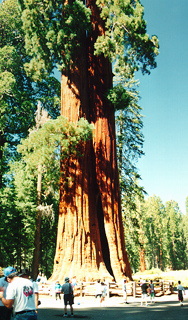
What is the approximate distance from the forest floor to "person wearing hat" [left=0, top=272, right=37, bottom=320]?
17.7 ft

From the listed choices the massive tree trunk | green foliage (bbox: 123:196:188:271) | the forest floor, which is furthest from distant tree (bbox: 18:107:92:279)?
green foliage (bbox: 123:196:188:271)

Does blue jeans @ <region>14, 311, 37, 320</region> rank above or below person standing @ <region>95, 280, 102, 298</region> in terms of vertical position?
above

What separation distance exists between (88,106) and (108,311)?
10181 millimetres

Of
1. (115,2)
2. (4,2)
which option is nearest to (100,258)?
(115,2)

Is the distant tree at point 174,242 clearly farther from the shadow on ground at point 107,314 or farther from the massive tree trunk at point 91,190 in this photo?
the shadow on ground at point 107,314

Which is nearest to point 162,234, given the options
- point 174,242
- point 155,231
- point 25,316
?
point 155,231

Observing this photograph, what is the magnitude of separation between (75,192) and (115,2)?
961 centimetres

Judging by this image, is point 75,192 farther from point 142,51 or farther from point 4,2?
point 4,2

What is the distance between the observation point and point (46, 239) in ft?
71.8

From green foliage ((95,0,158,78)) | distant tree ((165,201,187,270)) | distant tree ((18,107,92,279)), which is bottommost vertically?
distant tree ((165,201,187,270))

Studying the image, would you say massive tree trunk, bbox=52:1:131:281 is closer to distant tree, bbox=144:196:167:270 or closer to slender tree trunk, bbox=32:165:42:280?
slender tree trunk, bbox=32:165:42:280

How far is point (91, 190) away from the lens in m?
14.6

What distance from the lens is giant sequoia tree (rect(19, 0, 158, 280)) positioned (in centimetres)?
1311

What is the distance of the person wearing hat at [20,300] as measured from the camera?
353 cm
